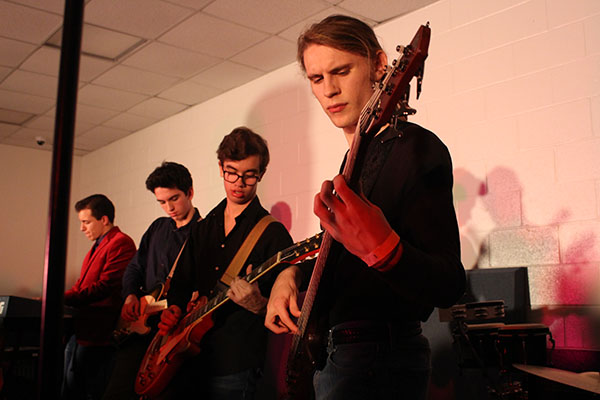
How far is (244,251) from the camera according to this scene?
255cm

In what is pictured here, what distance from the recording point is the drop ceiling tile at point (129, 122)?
545cm

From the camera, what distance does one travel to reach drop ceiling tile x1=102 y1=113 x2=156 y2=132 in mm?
5448

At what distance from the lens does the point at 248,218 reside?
8.73 feet

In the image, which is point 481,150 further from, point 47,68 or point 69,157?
point 47,68

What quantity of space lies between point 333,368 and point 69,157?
832 millimetres

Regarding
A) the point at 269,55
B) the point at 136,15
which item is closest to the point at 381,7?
the point at 269,55

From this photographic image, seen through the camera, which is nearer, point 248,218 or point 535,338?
point 535,338

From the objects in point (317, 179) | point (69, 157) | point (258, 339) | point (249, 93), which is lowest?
point (258, 339)

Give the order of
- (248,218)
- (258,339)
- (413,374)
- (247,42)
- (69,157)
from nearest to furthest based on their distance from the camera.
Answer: (69,157) < (413,374) < (258,339) < (248,218) < (247,42)

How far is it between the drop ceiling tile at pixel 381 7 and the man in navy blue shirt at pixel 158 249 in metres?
1.42

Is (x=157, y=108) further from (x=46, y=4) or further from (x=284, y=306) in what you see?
(x=284, y=306)

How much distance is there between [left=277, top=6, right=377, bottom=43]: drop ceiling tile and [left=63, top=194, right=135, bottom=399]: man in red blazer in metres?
1.75

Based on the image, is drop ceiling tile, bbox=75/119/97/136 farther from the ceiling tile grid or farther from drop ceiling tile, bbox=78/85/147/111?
drop ceiling tile, bbox=78/85/147/111

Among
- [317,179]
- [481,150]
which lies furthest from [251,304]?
[317,179]
